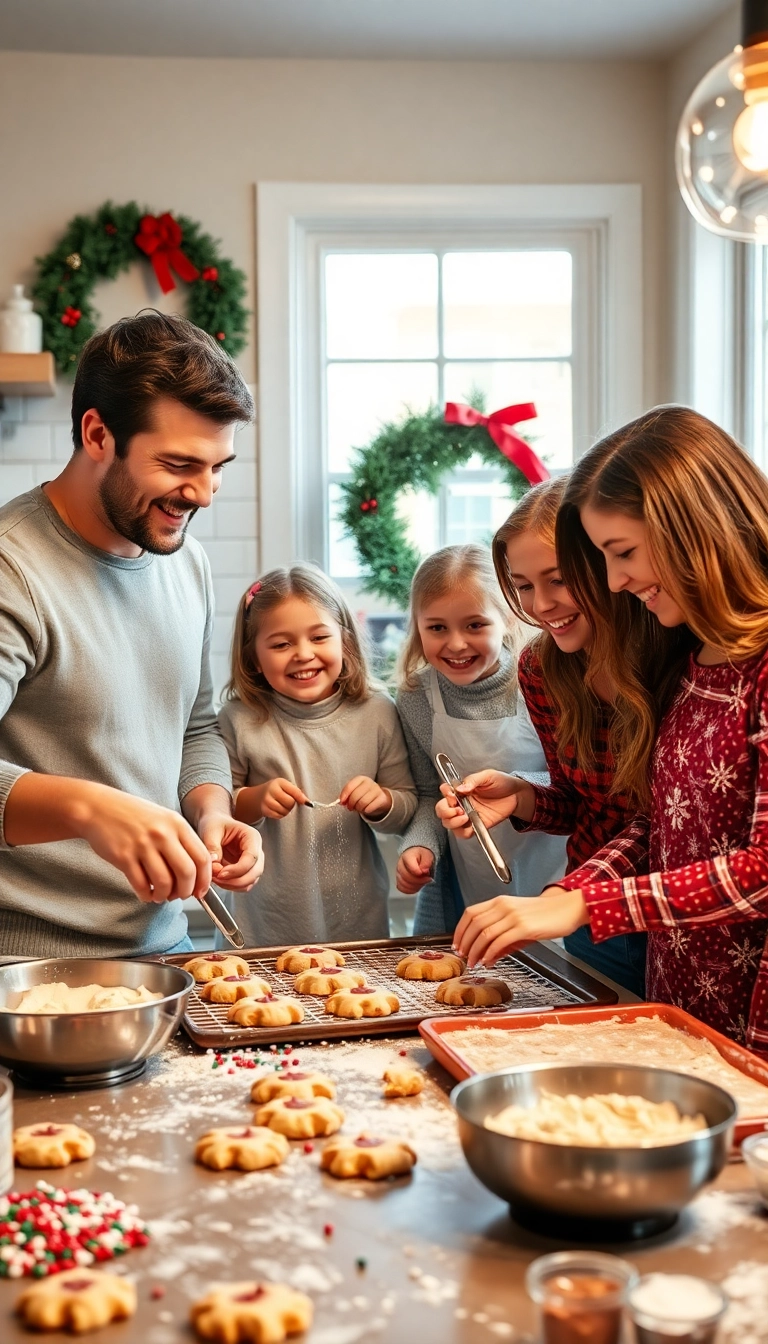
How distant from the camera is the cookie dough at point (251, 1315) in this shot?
0.82 metres

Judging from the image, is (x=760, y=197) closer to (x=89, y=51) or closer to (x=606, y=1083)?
(x=606, y=1083)

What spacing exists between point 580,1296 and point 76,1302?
33cm

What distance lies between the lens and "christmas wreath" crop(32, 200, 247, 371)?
12.1ft

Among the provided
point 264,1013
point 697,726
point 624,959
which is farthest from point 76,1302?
point 624,959

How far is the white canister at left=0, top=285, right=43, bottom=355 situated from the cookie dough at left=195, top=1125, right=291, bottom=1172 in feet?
9.39

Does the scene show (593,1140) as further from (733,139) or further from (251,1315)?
(733,139)

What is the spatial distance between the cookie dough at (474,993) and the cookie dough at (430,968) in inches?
2.9

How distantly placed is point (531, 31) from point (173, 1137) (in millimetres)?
3369

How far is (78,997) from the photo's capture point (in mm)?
1384

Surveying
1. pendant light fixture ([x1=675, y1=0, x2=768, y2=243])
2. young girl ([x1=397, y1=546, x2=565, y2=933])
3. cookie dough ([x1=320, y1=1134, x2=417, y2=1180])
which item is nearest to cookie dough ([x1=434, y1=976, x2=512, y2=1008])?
cookie dough ([x1=320, y1=1134, x2=417, y2=1180])

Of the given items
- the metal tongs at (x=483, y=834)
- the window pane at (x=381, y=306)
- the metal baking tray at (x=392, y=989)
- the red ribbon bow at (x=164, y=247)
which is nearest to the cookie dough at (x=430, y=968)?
the metal baking tray at (x=392, y=989)

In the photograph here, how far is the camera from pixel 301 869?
2.26 meters

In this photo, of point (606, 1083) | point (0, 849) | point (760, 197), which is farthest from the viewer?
point (0, 849)

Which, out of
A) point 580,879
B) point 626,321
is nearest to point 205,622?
point 580,879
